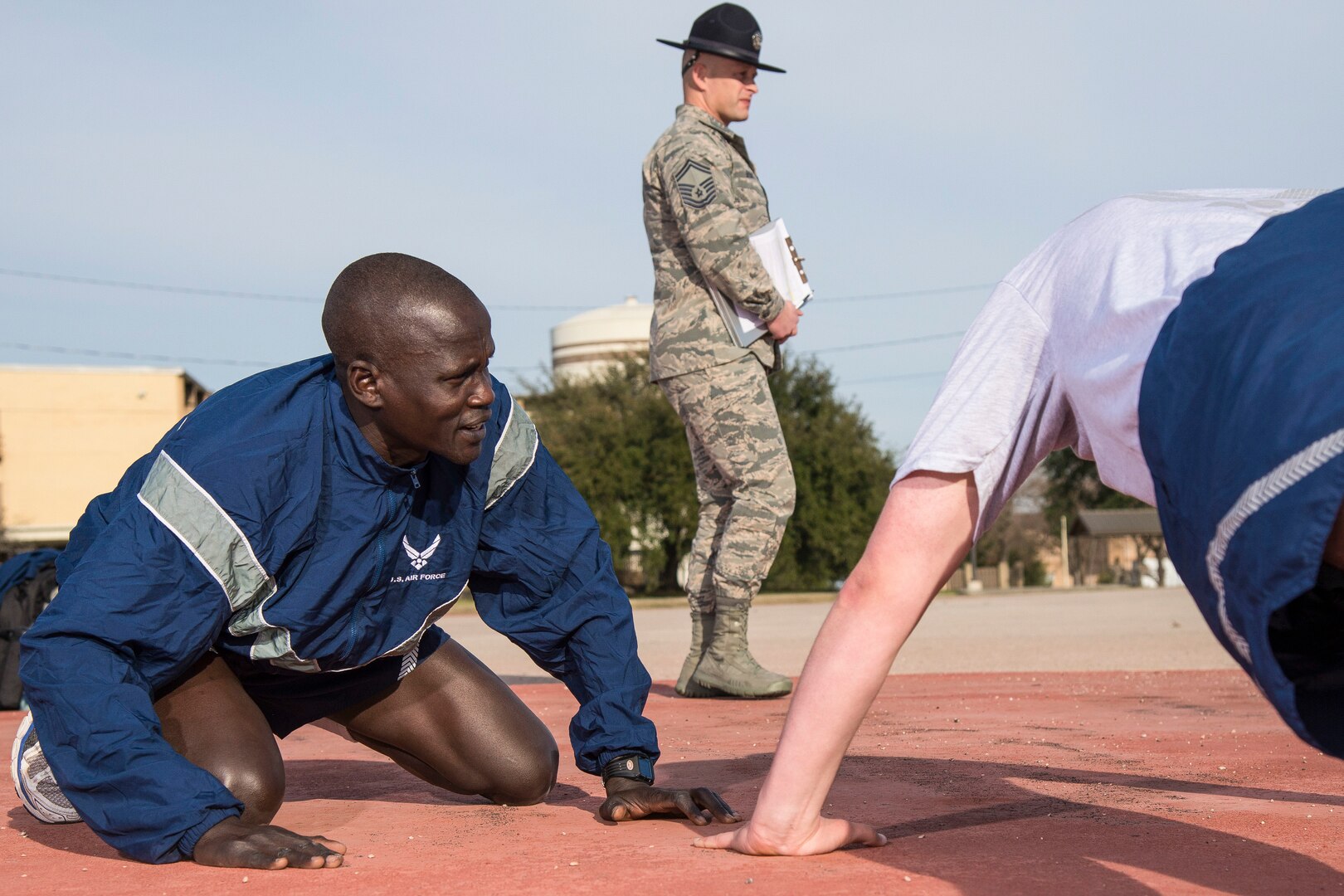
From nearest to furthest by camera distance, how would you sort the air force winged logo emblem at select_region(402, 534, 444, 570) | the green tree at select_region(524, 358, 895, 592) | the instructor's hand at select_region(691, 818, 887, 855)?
the instructor's hand at select_region(691, 818, 887, 855), the air force winged logo emblem at select_region(402, 534, 444, 570), the green tree at select_region(524, 358, 895, 592)

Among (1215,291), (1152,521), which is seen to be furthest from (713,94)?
(1152,521)

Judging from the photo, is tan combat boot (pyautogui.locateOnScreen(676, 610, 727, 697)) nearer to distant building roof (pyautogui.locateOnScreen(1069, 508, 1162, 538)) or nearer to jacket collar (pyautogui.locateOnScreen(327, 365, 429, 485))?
jacket collar (pyautogui.locateOnScreen(327, 365, 429, 485))

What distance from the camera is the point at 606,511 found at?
33750 mm

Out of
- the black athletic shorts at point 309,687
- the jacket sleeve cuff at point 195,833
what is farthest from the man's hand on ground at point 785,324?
the jacket sleeve cuff at point 195,833

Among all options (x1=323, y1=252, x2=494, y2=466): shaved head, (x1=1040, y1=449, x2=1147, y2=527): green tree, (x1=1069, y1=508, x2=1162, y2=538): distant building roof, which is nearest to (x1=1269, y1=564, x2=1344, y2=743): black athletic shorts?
(x1=323, y1=252, x2=494, y2=466): shaved head

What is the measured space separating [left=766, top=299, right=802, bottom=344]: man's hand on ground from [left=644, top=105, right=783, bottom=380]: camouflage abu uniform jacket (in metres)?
0.05

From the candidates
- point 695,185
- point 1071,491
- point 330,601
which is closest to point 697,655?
point 695,185

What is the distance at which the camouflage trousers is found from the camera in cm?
596

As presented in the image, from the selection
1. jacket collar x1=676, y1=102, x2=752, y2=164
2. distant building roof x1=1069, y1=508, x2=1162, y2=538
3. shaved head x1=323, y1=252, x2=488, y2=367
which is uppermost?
jacket collar x1=676, y1=102, x2=752, y2=164

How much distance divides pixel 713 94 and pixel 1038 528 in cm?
7638

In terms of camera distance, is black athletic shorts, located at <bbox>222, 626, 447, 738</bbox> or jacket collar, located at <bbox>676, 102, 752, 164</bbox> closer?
black athletic shorts, located at <bbox>222, 626, 447, 738</bbox>

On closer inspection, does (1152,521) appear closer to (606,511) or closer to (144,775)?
(606,511)

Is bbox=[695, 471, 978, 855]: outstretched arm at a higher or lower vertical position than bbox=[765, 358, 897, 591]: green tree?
higher

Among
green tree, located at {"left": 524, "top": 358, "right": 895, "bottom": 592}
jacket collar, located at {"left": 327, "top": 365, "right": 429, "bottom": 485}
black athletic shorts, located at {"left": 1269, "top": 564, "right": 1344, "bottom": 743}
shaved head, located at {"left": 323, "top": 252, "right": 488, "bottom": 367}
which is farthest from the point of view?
green tree, located at {"left": 524, "top": 358, "right": 895, "bottom": 592}
